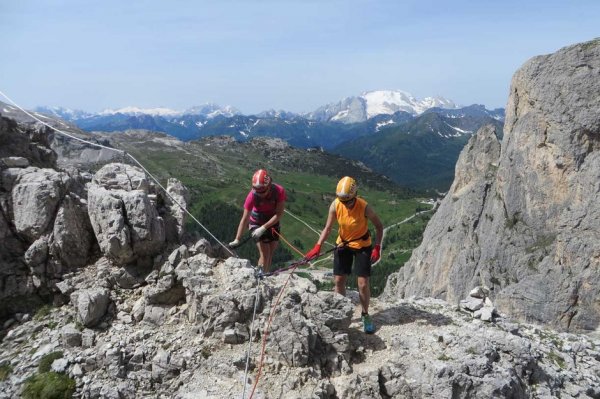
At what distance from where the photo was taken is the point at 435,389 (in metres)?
14.3

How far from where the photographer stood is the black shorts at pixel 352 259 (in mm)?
15922

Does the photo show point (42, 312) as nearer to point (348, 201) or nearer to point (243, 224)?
point (243, 224)

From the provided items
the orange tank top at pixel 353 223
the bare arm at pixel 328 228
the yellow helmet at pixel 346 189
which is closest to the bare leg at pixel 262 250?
the bare arm at pixel 328 228

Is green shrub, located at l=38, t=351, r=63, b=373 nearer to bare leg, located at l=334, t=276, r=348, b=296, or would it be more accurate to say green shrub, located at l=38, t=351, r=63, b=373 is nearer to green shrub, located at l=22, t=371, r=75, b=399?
green shrub, located at l=22, t=371, r=75, b=399

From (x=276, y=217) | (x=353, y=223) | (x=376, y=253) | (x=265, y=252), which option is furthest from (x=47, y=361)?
(x=376, y=253)

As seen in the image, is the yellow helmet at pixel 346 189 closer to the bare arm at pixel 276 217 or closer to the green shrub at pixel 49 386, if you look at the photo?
the bare arm at pixel 276 217

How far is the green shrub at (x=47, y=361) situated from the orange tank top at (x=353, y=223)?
35.7 feet

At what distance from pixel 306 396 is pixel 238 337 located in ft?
10.7

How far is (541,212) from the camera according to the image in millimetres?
74938

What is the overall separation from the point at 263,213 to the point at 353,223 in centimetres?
409

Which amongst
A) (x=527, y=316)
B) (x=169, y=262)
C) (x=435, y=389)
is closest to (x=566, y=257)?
(x=527, y=316)

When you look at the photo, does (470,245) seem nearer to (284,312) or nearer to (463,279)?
(463,279)

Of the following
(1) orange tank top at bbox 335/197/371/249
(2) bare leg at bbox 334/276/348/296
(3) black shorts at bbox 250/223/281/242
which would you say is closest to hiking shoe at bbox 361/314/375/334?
(2) bare leg at bbox 334/276/348/296

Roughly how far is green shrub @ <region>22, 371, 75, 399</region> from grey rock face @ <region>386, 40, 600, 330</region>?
220 feet
